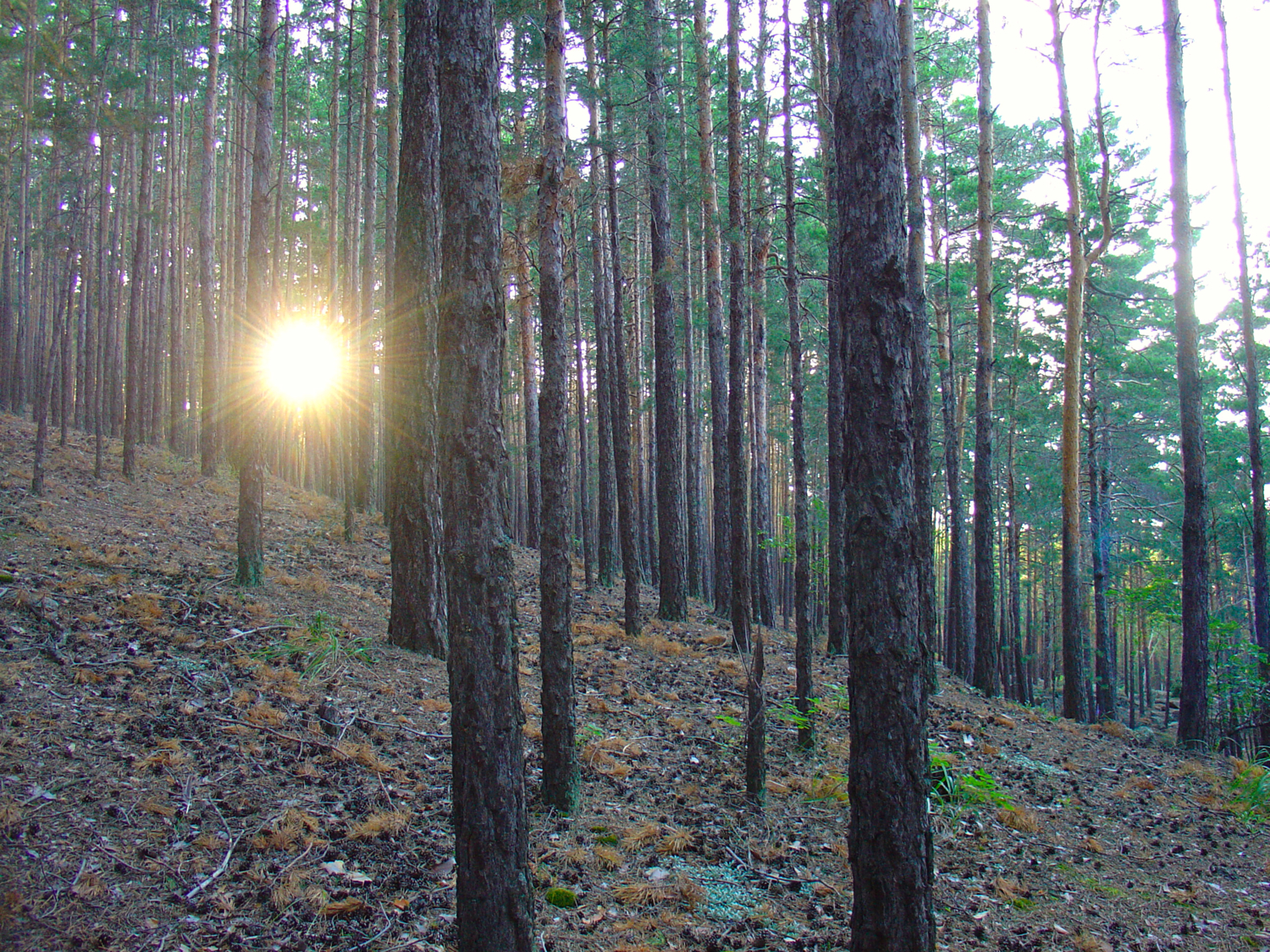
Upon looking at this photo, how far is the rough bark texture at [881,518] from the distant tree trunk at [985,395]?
10306mm

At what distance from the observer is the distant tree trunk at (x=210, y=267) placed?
44.7 feet

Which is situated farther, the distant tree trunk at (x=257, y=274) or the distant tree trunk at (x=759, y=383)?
the distant tree trunk at (x=759, y=383)

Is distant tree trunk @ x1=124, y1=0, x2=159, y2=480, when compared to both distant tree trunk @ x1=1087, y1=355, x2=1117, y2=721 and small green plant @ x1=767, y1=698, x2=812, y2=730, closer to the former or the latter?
small green plant @ x1=767, y1=698, x2=812, y2=730

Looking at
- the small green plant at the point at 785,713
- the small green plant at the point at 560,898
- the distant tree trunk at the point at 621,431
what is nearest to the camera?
the small green plant at the point at 560,898

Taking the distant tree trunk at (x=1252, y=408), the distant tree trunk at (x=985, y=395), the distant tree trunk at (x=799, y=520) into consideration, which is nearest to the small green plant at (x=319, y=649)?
the distant tree trunk at (x=799, y=520)

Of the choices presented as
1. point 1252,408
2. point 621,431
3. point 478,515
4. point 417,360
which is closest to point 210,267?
point 621,431

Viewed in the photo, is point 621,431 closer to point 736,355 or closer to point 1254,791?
point 736,355

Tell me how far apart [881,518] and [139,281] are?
1580 centimetres

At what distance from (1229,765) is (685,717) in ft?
29.4

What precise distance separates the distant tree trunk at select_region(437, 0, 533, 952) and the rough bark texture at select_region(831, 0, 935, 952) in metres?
1.69

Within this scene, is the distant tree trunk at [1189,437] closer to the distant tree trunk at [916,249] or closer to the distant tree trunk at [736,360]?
the distant tree trunk at [916,249]

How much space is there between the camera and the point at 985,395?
42.0ft

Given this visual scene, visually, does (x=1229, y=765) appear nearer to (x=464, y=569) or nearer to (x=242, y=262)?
(x=464, y=569)

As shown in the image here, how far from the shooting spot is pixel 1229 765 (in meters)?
10.5
